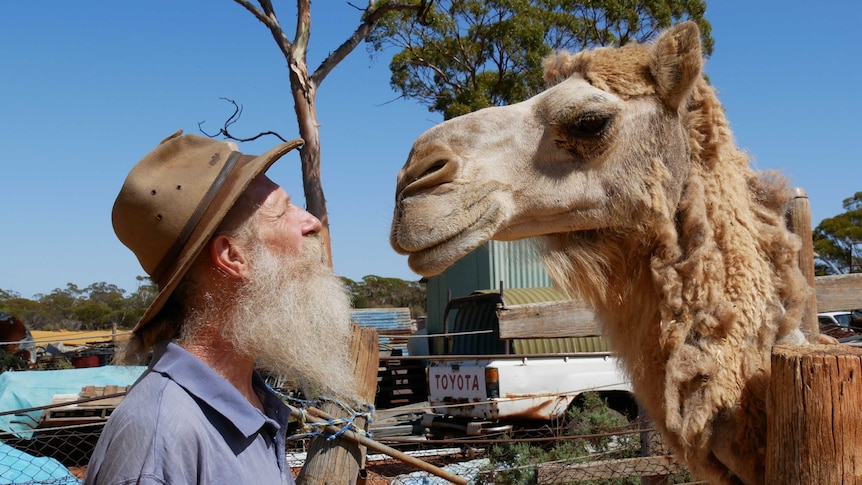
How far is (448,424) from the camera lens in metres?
10.2

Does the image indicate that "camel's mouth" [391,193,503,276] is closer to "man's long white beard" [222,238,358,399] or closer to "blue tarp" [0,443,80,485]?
"man's long white beard" [222,238,358,399]

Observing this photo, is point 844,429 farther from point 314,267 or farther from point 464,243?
point 314,267

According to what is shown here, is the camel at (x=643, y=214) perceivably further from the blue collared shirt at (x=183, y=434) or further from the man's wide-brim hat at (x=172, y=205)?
the blue collared shirt at (x=183, y=434)

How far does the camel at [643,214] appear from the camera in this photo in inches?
92.0

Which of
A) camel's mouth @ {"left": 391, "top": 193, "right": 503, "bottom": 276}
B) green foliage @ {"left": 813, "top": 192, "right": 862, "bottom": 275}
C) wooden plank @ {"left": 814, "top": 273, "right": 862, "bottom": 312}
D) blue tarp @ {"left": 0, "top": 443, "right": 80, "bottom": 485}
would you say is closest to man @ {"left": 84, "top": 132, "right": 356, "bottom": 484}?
camel's mouth @ {"left": 391, "top": 193, "right": 503, "bottom": 276}

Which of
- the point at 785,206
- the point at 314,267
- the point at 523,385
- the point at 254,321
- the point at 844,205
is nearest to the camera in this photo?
the point at 254,321

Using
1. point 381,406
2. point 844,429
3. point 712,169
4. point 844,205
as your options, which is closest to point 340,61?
point 381,406

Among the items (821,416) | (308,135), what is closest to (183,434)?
(821,416)

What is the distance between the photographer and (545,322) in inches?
163

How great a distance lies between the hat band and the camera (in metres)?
1.83

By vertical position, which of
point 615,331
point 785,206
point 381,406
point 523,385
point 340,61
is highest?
point 340,61

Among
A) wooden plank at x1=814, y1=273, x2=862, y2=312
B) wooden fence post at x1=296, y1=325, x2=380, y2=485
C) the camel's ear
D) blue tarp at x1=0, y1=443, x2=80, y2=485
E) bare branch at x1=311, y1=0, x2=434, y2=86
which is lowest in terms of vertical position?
blue tarp at x1=0, y1=443, x2=80, y2=485

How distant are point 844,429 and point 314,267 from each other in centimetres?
146

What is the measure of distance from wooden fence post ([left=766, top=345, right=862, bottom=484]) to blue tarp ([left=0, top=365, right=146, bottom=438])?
10209 mm
